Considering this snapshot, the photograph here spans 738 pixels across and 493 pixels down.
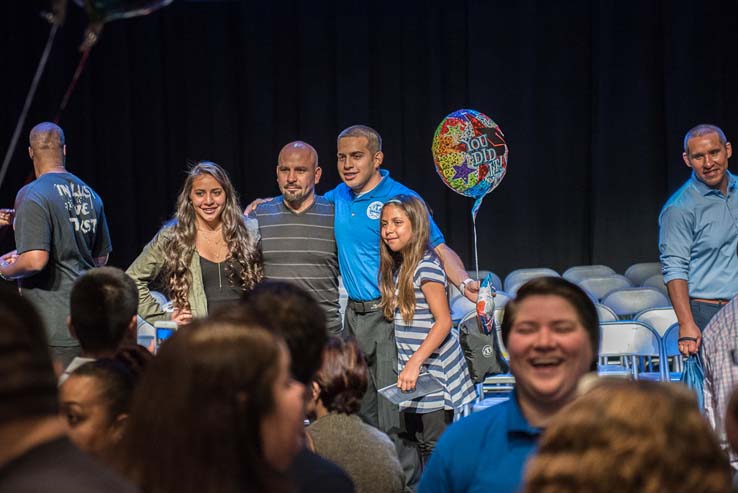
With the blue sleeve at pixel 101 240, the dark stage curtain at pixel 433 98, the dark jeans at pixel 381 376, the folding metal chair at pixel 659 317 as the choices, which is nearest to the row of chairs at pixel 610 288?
the folding metal chair at pixel 659 317

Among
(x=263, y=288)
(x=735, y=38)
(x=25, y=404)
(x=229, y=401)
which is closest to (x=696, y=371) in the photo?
(x=263, y=288)

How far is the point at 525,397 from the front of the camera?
2.29 metres

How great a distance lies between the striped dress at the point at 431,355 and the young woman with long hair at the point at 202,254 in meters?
0.74

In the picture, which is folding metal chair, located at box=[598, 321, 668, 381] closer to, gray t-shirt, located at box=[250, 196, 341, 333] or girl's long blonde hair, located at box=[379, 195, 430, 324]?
girl's long blonde hair, located at box=[379, 195, 430, 324]

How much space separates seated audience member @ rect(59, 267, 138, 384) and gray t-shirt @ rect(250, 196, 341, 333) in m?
1.48

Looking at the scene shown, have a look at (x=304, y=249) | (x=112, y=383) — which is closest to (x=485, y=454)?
(x=112, y=383)

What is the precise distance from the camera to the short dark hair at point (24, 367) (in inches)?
42.8

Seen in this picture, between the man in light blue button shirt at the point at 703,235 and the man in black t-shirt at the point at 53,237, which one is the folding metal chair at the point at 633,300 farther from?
the man in black t-shirt at the point at 53,237

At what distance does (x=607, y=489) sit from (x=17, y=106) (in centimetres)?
945

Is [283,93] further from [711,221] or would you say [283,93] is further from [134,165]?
[711,221]

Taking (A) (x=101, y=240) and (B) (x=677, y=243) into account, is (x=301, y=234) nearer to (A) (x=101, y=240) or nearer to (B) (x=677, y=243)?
(A) (x=101, y=240)

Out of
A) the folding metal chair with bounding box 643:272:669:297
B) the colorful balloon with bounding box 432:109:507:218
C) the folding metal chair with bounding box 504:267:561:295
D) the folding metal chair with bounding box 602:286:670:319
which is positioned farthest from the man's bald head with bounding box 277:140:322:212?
the folding metal chair with bounding box 643:272:669:297

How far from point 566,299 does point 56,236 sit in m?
2.89

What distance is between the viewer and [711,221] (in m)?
4.94
